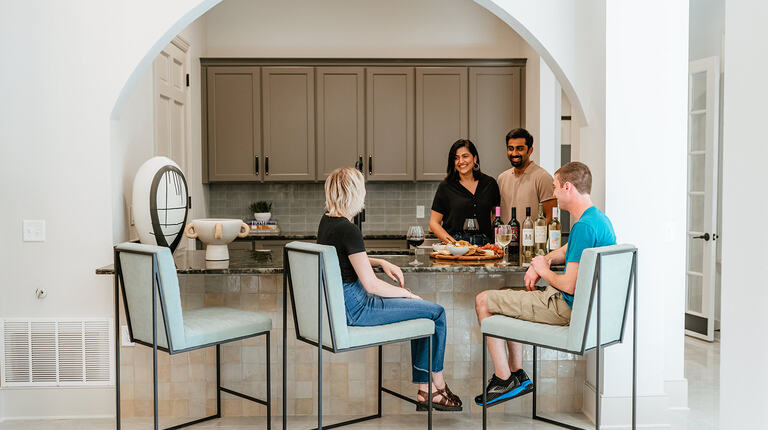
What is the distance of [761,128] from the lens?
1.18 meters

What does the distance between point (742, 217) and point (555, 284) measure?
1.81 m

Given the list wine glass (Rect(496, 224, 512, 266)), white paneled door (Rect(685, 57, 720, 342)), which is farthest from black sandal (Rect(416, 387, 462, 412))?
white paneled door (Rect(685, 57, 720, 342))

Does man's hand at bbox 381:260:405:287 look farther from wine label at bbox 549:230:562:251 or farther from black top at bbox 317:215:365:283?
wine label at bbox 549:230:562:251

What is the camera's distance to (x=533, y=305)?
3.11 m

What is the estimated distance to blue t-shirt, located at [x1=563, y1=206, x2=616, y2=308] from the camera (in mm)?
2955

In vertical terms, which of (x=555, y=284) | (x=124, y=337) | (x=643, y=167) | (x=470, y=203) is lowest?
(x=124, y=337)

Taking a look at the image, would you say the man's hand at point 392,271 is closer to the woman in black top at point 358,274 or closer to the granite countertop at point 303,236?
the woman in black top at point 358,274

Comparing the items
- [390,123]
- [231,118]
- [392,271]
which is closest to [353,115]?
[390,123]

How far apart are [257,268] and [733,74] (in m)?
2.42

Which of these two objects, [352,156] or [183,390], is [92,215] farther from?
[352,156]

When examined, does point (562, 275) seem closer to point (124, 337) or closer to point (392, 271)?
point (392, 271)

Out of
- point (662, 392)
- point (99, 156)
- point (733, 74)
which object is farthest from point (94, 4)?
point (662, 392)

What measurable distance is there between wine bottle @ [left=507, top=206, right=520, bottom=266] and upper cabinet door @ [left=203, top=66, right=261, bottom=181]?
2965 millimetres

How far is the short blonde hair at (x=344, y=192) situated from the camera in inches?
120
